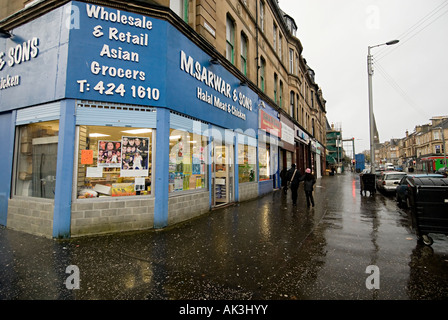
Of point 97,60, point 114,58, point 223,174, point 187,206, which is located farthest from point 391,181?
point 97,60

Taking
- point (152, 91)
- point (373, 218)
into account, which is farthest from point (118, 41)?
point (373, 218)

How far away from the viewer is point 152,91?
247 inches

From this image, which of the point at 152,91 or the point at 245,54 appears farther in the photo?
the point at 245,54

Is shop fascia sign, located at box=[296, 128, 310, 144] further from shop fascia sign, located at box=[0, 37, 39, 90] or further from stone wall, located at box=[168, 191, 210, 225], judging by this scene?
shop fascia sign, located at box=[0, 37, 39, 90]

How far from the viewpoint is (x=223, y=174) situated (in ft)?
32.3

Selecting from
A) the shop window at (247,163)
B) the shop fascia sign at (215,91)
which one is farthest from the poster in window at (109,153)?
the shop window at (247,163)

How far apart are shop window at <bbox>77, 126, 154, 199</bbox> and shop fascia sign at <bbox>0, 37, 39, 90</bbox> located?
315cm

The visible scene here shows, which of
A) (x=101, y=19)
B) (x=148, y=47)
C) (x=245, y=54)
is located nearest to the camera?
(x=101, y=19)

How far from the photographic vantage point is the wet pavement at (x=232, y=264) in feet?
10.1

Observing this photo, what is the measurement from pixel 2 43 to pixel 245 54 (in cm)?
1055

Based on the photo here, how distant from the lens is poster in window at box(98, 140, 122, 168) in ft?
19.6

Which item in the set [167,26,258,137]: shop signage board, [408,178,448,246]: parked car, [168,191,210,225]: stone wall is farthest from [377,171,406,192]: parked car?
[168,191,210,225]: stone wall
